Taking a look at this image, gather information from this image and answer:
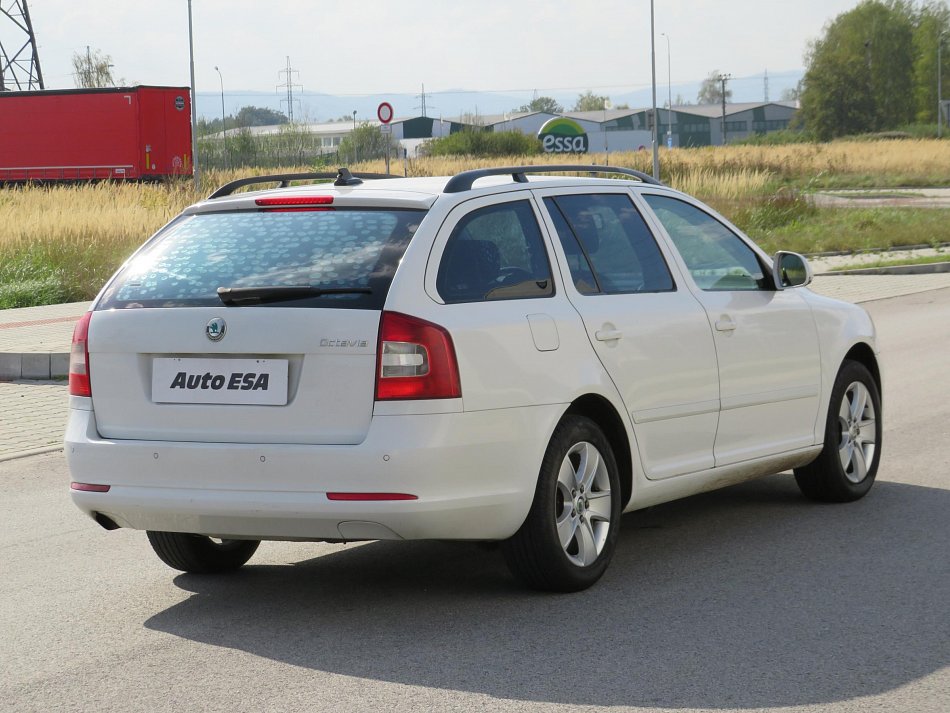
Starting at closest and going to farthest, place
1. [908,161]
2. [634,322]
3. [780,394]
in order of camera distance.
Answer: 1. [634,322]
2. [780,394]
3. [908,161]

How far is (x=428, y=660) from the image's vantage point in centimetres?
488

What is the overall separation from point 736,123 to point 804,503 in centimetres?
17900

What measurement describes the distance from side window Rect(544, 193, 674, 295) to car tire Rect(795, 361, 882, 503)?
144 cm

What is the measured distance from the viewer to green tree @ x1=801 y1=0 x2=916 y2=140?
429ft

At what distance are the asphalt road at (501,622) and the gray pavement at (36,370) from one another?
2.86 meters

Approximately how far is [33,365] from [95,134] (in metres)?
34.5

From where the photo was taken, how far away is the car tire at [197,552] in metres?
6.13

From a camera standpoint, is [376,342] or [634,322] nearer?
[376,342]

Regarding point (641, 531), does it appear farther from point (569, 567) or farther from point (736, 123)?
point (736, 123)

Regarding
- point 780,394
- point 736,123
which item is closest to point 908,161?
point 780,394

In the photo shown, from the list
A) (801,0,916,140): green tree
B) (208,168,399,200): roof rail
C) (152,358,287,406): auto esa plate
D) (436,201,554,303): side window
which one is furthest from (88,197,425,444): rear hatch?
(801,0,916,140): green tree

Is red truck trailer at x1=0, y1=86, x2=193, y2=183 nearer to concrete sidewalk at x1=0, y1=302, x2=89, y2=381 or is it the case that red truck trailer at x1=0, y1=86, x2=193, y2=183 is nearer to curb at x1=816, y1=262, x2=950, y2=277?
curb at x1=816, y1=262, x2=950, y2=277

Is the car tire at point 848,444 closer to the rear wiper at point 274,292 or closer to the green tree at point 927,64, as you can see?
the rear wiper at point 274,292

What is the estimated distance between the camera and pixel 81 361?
568 centimetres
